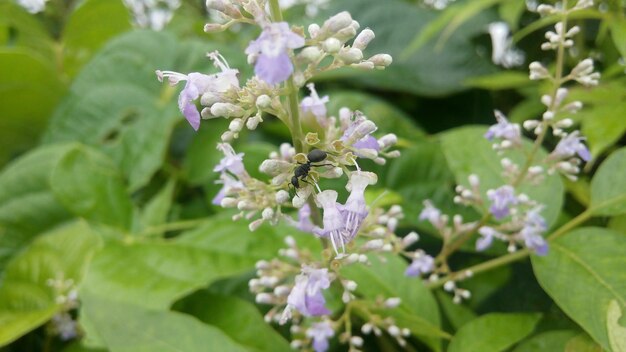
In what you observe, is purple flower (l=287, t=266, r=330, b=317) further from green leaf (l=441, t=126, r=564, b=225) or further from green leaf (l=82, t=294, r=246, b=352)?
green leaf (l=441, t=126, r=564, b=225)

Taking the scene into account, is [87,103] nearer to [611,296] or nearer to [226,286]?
[226,286]

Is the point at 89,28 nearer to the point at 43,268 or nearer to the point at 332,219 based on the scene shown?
the point at 43,268

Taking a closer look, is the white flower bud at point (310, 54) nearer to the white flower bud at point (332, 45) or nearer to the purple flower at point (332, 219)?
the white flower bud at point (332, 45)

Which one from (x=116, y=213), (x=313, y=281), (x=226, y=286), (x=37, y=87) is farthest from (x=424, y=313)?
(x=37, y=87)

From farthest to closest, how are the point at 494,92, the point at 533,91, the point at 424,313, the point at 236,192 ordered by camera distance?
the point at 494,92
the point at 533,91
the point at 424,313
the point at 236,192

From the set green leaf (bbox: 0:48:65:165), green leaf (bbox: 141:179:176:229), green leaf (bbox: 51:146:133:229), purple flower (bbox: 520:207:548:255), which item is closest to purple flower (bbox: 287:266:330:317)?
purple flower (bbox: 520:207:548:255)

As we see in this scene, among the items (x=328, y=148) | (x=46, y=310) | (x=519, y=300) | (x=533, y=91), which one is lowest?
(x=519, y=300)

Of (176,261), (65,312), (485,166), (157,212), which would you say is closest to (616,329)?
(485,166)
